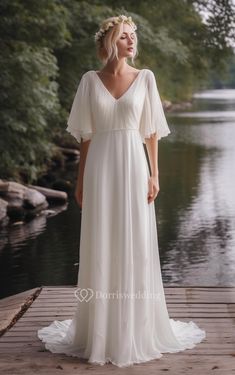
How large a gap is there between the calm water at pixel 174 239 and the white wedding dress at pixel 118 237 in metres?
4.18

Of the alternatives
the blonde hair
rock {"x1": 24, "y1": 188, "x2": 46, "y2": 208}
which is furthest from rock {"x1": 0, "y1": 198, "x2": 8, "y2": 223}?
the blonde hair

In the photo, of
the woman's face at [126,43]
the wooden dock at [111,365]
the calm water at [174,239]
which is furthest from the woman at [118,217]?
the calm water at [174,239]

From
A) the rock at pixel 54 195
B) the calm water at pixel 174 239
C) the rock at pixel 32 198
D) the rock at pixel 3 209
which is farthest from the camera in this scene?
the rock at pixel 54 195

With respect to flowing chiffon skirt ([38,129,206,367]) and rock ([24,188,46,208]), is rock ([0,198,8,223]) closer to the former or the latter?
rock ([24,188,46,208])

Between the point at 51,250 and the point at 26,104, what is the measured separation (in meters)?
5.30

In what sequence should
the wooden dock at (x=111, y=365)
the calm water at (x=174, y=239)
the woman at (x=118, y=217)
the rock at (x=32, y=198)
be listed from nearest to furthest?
1. the wooden dock at (x=111, y=365)
2. the woman at (x=118, y=217)
3. the calm water at (x=174, y=239)
4. the rock at (x=32, y=198)

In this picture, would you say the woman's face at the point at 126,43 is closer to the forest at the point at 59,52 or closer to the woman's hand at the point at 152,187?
the woman's hand at the point at 152,187

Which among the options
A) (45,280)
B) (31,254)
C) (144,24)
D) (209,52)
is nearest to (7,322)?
(45,280)

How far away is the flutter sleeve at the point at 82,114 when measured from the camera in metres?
4.22

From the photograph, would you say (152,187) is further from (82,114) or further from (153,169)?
(82,114)

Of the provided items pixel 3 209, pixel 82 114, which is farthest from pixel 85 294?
pixel 3 209

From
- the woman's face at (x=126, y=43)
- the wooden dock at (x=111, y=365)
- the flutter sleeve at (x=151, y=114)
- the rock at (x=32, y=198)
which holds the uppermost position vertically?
the woman's face at (x=126, y=43)

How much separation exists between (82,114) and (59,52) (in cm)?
1510

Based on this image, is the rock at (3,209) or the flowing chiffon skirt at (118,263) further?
the rock at (3,209)
